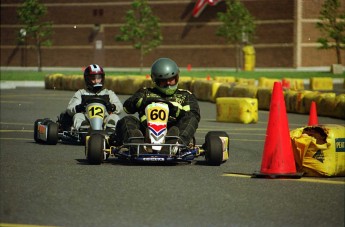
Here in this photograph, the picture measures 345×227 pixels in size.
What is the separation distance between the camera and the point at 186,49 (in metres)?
74.4

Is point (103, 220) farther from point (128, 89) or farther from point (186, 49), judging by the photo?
point (186, 49)

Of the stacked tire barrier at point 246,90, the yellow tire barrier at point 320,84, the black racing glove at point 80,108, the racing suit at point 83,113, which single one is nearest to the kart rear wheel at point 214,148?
the racing suit at point 83,113

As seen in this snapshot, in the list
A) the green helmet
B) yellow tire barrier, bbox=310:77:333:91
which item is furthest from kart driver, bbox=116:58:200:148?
yellow tire barrier, bbox=310:77:333:91

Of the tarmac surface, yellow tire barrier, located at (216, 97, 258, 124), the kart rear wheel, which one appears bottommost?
the tarmac surface

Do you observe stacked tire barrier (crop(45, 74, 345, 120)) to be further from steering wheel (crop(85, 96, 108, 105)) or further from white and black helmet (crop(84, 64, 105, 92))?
steering wheel (crop(85, 96, 108, 105))

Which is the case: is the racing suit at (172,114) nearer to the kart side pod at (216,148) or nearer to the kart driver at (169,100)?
the kart driver at (169,100)

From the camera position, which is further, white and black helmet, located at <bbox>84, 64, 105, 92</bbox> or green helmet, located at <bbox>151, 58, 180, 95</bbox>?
white and black helmet, located at <bbox>84, 64, 105, 92</bbox>

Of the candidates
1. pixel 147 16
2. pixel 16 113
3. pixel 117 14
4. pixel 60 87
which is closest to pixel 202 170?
pixel 16 113

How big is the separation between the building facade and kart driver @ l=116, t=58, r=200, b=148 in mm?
51182

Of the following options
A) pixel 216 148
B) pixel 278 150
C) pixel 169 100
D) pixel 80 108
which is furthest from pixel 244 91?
pixel 278 150

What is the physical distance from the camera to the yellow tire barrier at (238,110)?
2139cm

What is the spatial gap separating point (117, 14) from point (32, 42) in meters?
6.91

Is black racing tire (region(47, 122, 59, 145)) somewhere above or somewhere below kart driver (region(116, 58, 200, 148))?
below

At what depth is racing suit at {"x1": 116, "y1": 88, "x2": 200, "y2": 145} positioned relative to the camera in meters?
12.1
